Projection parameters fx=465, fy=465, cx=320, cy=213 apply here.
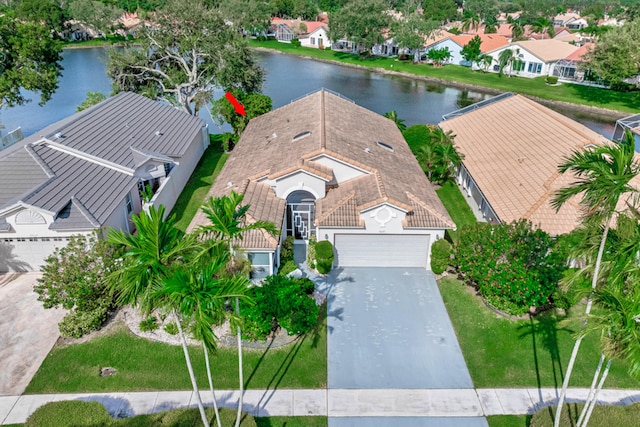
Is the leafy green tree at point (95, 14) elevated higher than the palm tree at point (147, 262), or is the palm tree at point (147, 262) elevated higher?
the leafy green tree at point (95, 14)

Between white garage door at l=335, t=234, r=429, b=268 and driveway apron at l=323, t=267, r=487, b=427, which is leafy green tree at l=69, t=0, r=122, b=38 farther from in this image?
driveway apron at l=323, t=267, r=487, b=427

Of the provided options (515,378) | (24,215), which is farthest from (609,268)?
(24,215)

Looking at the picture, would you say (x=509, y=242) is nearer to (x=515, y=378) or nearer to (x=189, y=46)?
(x=515, y=378)

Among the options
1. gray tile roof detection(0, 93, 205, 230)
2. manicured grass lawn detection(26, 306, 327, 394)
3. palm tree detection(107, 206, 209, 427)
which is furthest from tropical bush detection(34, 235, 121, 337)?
palm tree detection(107, 206, 209, 427)

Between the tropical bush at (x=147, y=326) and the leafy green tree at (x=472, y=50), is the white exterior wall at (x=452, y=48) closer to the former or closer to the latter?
→ the leafy green tree at (x=472, y=50)

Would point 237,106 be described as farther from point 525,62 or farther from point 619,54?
point 525,62

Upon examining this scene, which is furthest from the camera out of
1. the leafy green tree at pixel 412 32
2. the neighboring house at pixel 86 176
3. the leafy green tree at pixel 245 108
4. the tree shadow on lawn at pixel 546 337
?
the leafy green tree at pixel 412 32

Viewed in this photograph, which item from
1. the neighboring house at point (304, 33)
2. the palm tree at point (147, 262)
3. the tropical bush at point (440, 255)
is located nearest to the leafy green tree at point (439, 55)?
the neighboring house at point (304, 33)
